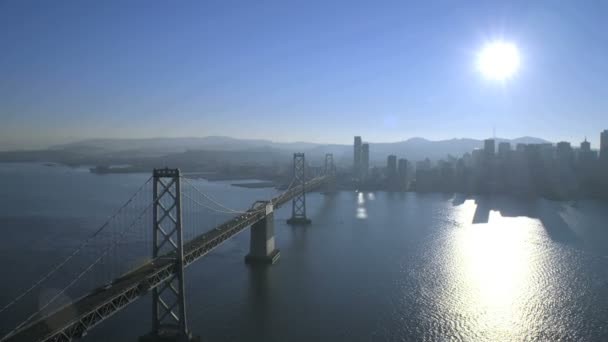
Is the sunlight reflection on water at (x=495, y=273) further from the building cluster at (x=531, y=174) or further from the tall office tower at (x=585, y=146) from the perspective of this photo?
the tall office tower at (x=585, y=146)

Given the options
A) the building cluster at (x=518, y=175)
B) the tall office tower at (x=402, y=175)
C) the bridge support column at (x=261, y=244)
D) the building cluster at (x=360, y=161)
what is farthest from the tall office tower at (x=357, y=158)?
the bridge support column at (x=261, y=244)

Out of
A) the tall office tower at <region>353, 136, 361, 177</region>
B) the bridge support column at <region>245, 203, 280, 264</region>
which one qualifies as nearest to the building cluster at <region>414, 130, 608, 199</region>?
the tall office tower at <region>353, 136, 361, 177</region>

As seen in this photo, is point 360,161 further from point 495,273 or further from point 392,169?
point 495,273

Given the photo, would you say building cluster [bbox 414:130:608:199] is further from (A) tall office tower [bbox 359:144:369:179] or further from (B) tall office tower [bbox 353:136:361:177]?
(B) tall office tower [bbox 353:136:361:177]

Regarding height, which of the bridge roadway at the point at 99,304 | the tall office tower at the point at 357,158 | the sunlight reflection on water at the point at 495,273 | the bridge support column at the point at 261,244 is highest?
the tall office tower at the point at 357,158

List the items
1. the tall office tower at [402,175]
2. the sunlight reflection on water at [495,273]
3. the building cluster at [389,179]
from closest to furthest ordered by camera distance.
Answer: the sunlight reflection on water at [495,273], the tall office tower at [402,175], the building cluster at [389,179]

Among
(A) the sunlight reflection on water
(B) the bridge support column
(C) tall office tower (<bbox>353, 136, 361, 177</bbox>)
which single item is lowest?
(A) the sunlight reflection on water

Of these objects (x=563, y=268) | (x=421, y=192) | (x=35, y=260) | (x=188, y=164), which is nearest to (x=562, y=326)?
(x=563, y=268)
